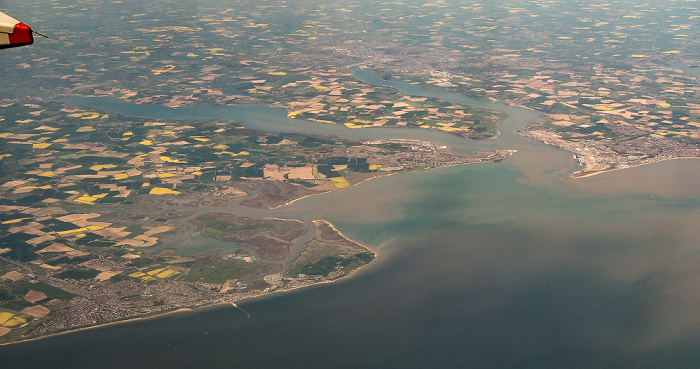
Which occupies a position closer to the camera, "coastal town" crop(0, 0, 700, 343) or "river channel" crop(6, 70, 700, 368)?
"river channel" crop(6, 70, 700, 368)

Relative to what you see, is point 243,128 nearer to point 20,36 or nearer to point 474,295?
point 474,295

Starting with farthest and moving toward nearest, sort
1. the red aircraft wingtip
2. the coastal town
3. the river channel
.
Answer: the coastal town, the river channel, the red aircraft wingtip

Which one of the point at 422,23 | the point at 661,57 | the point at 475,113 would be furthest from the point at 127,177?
the point at 422,23

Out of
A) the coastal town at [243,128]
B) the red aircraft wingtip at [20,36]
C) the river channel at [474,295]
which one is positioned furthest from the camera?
the coastal town at [243,128]

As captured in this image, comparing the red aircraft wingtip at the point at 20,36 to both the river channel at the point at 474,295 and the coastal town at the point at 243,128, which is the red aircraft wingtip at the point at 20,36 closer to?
the river channel at the point at 474,295

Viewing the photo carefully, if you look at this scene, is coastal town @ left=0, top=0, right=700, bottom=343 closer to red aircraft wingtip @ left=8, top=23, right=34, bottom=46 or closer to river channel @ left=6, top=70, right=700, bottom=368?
river channel @ left=6, top=70, right=700, bottom=368

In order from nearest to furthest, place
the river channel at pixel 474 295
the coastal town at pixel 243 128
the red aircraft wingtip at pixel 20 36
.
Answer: the red aircraft wingtip at pixel 20 36, the river channel at pixel 474 295, the coastal town at pixel 243 128

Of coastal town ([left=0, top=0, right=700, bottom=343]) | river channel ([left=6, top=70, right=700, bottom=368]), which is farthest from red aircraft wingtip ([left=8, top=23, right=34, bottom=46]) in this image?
coastal town ([left=0, top=0, right=700, bottom=343])

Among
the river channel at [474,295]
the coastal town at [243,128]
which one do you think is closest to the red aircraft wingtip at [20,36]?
the river channel at [474,295]

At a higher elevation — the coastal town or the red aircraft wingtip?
the red aircraft wingtip
